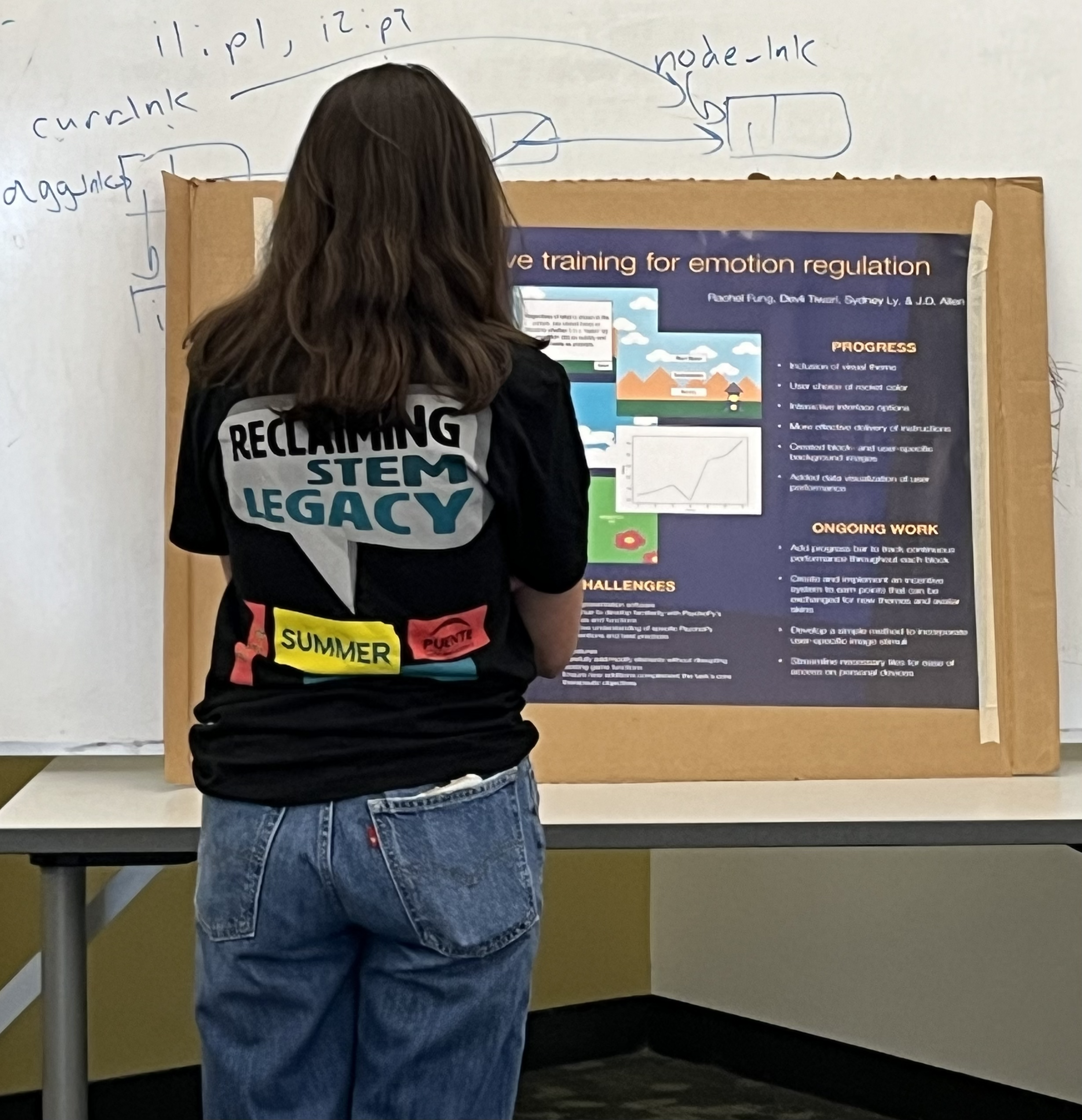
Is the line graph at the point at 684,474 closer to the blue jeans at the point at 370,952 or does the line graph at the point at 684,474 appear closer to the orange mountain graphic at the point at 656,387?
the orange mountain graphic at the point at 656,387

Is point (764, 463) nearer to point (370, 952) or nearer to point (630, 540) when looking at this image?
point (630, 540)

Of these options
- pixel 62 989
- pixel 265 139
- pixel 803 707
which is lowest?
pixel 62 989

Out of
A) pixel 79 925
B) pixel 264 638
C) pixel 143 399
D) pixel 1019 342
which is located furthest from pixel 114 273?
pixel 1019 342

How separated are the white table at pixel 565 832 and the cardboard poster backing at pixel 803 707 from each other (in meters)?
0.12

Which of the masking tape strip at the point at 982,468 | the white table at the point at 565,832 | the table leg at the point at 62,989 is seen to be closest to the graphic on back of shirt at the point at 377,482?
the white table at the point at 565,832

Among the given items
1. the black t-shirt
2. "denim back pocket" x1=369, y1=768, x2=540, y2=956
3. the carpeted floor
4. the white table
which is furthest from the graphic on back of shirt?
the carpeted floor

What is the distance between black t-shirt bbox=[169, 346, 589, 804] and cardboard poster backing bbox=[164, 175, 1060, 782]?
60cm

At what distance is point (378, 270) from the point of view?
1.02 m

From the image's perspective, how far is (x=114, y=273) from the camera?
67.2 inches

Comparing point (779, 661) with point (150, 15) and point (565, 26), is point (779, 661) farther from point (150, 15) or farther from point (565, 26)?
point (150, 15)

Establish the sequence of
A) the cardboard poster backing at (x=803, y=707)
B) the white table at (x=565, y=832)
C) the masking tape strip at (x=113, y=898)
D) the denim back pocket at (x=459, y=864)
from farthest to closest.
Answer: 1. the cardboard poster backing at (x=803, y=707)
2. the masking tape strip at (x=113, y=898)
3. the white table at (x=565, y=832)
4. the denim back pocket at (x=459, y=864)

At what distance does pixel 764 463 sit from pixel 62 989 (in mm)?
875

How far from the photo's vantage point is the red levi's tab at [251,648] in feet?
3.40

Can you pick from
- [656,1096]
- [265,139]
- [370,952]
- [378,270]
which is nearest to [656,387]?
[265,139]
